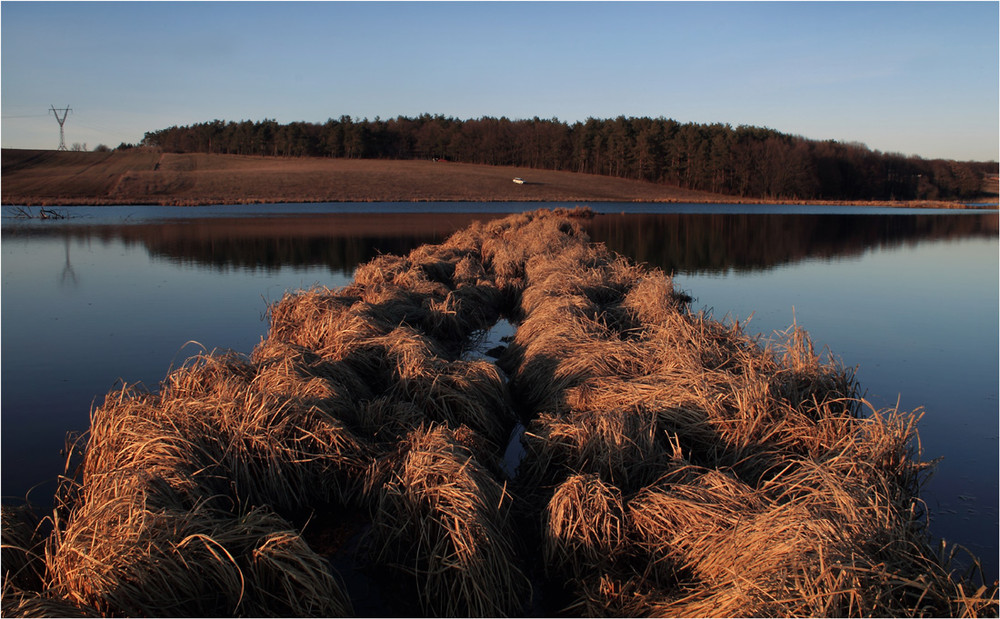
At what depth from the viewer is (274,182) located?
2389 inches

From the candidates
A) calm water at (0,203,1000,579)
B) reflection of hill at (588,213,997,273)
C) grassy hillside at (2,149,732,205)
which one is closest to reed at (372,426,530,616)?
calm water at (0,203,1000,579)

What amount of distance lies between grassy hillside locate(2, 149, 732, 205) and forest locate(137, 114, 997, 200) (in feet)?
12.4

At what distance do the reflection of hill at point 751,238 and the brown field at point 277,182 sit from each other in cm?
2574

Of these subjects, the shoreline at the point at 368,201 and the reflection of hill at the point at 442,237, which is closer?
the reflection of hill at the point at 442,237

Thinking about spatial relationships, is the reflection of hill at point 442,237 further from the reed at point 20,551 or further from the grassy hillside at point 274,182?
the grassy hillside at point 274,182

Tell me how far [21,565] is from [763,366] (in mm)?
5817

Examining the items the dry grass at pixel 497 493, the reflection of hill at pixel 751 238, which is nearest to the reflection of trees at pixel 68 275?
the dry grass at pixel 497 493

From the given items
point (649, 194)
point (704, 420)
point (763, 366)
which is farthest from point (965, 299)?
point (649, 194)

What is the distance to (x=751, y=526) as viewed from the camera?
358 centimetres

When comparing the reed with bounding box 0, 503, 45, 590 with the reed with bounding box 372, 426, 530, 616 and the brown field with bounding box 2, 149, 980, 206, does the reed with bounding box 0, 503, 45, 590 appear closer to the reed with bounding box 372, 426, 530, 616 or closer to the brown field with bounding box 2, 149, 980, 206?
the reed with bounding box 372, 426, 530, 616

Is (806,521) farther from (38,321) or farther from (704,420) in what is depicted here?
(38,321)

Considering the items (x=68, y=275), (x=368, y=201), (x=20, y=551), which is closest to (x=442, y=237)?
(x=68, y=275)

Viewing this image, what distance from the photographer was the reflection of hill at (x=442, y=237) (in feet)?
67.4

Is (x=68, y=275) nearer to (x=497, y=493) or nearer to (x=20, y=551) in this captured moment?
(x=20, y=551)
